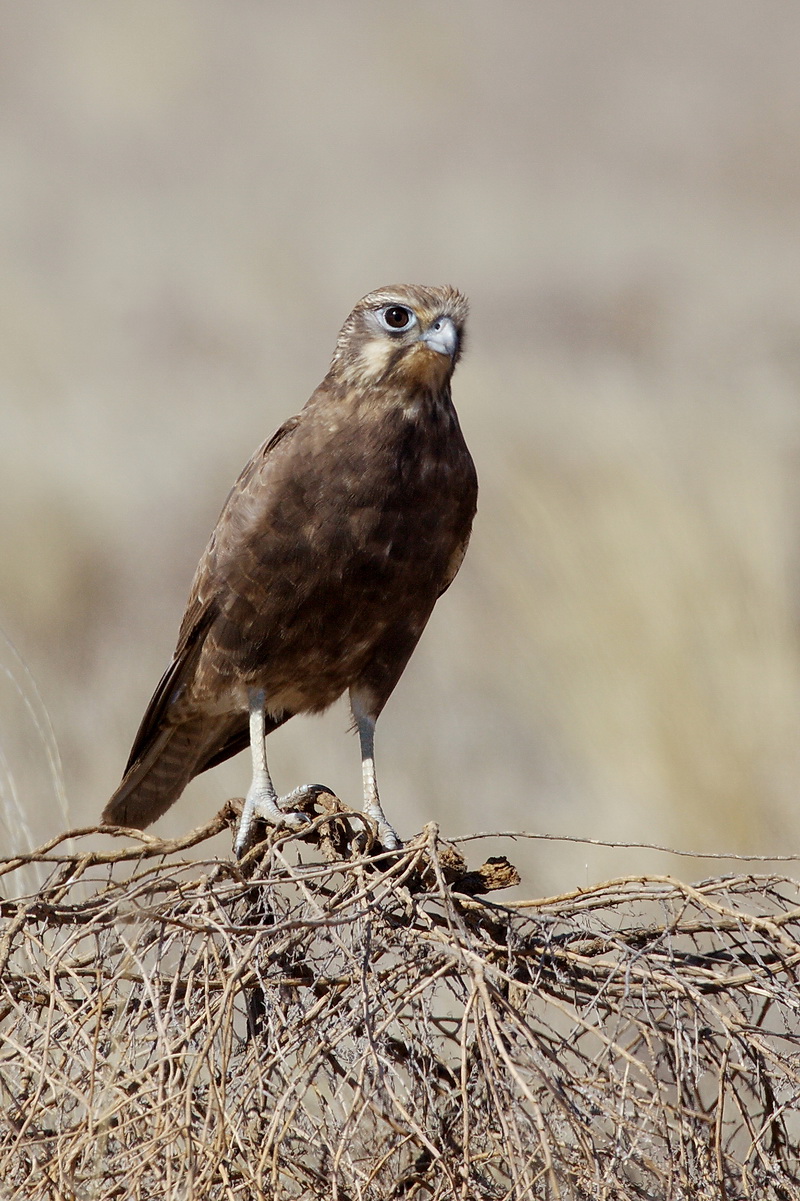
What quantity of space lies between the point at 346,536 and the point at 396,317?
0.66m

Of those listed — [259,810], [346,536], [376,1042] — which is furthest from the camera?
[346,536]

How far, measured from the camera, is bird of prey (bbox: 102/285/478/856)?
Result: 10.3ft

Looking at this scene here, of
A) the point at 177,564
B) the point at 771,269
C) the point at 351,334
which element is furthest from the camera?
the point at 771,269

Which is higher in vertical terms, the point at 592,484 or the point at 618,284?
the point at 618,284

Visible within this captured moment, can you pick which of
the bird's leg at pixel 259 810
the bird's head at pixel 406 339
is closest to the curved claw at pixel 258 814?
the bird's leg at pixel 259 810

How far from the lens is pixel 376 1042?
5.95ft

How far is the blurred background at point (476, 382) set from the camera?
17.6 ft

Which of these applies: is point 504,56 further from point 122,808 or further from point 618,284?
point 122,808

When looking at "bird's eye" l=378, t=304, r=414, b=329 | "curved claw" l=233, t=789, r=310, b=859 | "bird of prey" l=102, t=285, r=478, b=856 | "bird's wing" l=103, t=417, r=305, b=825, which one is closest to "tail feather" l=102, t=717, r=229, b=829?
"bird's wing" l=103, t=417, r=305, b=825

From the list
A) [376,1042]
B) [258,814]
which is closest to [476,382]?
[258,814]

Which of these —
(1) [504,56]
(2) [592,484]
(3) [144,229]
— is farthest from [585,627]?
(1) [504,56]

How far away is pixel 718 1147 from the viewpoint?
5.58ft

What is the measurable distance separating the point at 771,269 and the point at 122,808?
1117 cm

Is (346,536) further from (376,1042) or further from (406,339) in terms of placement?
(376,1042)
